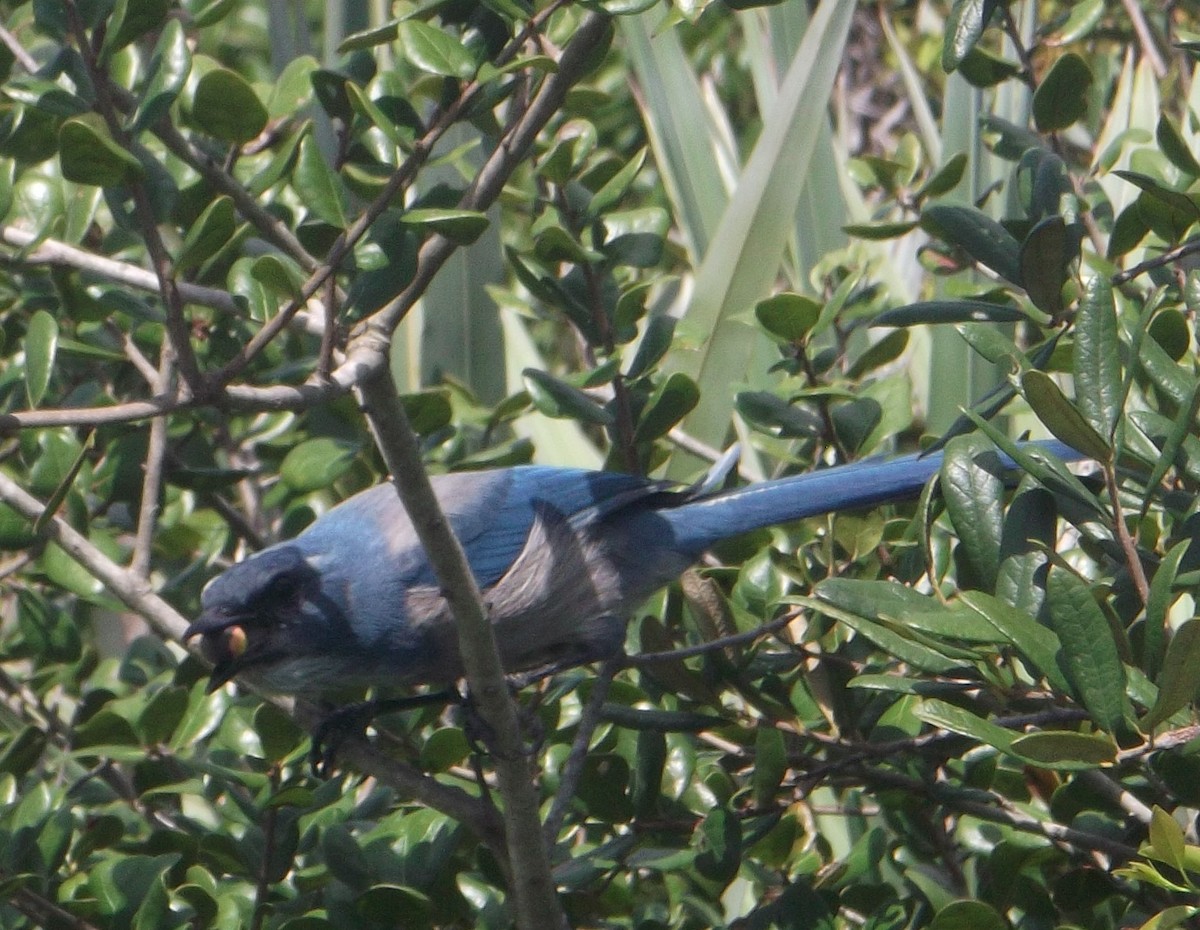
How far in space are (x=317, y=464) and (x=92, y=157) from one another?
3.71ft

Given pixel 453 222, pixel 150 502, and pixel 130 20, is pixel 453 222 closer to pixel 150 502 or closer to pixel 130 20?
pixel 130 20

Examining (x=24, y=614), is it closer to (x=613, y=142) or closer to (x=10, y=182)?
(x=10, y=182)

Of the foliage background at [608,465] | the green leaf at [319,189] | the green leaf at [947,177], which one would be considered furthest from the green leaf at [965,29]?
the green leaf at [319,189]

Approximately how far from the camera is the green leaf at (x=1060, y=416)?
158 centimetres

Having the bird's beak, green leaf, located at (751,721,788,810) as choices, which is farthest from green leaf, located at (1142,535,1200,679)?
the bird's beak

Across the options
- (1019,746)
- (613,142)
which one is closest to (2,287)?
(1019,746)

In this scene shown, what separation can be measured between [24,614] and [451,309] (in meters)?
1.51

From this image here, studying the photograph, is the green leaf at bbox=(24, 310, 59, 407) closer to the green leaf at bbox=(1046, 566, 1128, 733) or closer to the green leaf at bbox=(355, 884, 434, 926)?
the green leaf at bbox=(355, 884, 434, 926)

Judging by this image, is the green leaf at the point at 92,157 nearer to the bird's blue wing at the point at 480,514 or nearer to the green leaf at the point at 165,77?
the green leaf at the point at 165,77

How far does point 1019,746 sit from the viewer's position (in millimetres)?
1456

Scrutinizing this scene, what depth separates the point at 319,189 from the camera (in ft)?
5.92

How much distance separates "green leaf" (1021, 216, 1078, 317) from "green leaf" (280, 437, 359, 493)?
3.98 feet

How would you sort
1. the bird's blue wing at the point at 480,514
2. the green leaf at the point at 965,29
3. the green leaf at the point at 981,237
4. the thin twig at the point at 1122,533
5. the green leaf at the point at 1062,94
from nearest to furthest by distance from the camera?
the thin twig at the point at 1122,533 < the green leaf at the point at 965,29 < the green leaf at the point at 981,237 < the green leaf at the point at 1062,94 < the bird's blue wing at the point at 480,514

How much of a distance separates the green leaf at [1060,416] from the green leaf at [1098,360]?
34 mm
